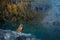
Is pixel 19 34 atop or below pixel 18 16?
below

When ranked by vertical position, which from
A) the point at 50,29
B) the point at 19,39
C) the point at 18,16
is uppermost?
the point at 18,16

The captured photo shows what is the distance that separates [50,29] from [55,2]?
46 cm

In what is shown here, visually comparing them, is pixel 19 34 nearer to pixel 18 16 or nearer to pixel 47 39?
pixel 18 16

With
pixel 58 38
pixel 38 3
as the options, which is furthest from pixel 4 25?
pixel 58 38

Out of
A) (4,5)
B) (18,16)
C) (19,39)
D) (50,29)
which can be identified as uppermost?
(4,5)

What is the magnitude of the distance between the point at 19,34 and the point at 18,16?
1.02 feet

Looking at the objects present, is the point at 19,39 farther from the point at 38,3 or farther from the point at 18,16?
the point at 38,3

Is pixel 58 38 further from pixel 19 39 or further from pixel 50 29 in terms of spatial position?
pixel 19 39

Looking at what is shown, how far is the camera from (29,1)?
2701 mm

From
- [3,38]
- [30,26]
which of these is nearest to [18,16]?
[30,26]

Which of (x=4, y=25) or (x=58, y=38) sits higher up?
(x=4, y=25)

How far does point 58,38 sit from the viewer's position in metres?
2.61

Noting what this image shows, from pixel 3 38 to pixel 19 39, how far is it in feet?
0.88

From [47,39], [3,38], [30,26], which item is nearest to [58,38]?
[47,39]
